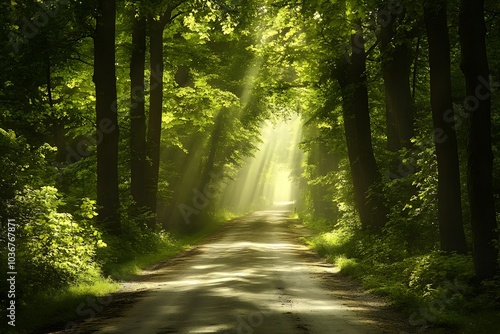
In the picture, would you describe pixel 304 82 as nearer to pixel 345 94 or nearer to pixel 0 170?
pixel 345 94

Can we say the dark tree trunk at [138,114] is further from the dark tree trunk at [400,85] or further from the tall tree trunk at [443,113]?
the tall tree trunk at [443,113]

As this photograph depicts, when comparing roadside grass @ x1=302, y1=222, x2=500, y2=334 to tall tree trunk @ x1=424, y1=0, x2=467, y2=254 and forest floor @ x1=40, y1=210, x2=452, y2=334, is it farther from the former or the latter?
tall tree trunk @ x1=424, y1=0, x2=467, y2=254

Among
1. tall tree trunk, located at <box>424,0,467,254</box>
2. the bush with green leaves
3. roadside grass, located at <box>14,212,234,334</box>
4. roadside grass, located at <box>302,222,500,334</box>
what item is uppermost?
tall tree trunk, located at <box>424,0,467,254</box>

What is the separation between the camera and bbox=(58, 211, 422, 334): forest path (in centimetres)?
948

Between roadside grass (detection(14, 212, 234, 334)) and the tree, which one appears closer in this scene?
roadside grass (detection(14, 212, 234, 334))

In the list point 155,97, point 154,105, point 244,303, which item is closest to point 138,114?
point 154,105

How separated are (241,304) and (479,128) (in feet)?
18.0

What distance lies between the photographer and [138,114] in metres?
24.3

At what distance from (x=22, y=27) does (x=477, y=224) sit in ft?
49.1

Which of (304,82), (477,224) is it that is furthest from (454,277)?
(304,82)

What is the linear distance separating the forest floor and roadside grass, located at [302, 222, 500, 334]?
1.18 ft

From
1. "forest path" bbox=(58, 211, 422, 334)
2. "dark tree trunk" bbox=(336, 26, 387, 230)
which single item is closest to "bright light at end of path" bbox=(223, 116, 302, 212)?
"dark tree trunk" bbox=(336, 26, 387, 230)

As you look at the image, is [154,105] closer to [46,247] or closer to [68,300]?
[46,247]

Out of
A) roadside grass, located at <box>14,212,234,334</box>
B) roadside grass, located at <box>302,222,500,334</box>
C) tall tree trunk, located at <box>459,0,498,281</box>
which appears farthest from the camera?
tall tree trunk, located at <box>459,0,498,281</box>
